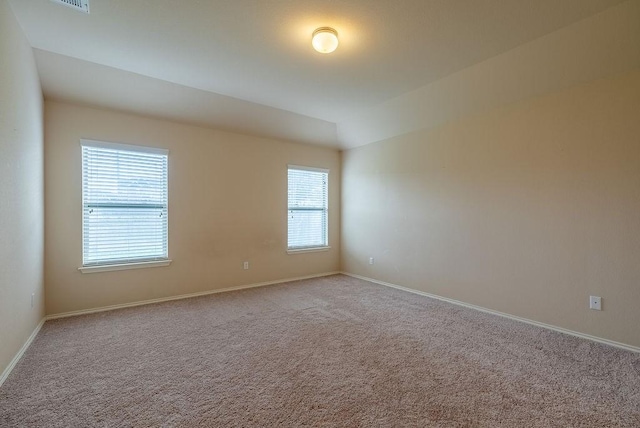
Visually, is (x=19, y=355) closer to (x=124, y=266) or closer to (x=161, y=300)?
(x=124, y=266)

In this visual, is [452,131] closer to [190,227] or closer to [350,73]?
[350,73]

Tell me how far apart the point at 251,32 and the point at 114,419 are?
2913mm

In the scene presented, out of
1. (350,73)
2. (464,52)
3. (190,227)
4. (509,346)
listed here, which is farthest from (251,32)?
(509,346)

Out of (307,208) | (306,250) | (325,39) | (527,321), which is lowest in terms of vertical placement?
(527,321)

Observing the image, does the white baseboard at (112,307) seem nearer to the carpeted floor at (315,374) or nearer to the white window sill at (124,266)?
the carpeted floor at (315,374)

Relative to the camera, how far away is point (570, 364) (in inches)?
92.0

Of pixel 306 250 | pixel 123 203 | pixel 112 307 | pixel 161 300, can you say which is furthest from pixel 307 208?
pixel 112 307

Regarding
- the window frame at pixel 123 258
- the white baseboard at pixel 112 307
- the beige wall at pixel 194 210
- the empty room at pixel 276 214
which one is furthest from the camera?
the window frame at pixel 123 258

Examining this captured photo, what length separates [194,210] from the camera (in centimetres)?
421

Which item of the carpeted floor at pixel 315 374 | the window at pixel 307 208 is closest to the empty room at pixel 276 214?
the carpeted floor at pixel 315 374

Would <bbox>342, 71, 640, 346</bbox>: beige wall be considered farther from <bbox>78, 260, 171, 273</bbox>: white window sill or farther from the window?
<bbox>78, 260, 171, 273</bbox>: white window sill

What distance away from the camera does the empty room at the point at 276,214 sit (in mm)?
2027

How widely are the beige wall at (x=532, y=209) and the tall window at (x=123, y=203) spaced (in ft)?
11.2

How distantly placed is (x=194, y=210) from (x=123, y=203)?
0.85 meters
